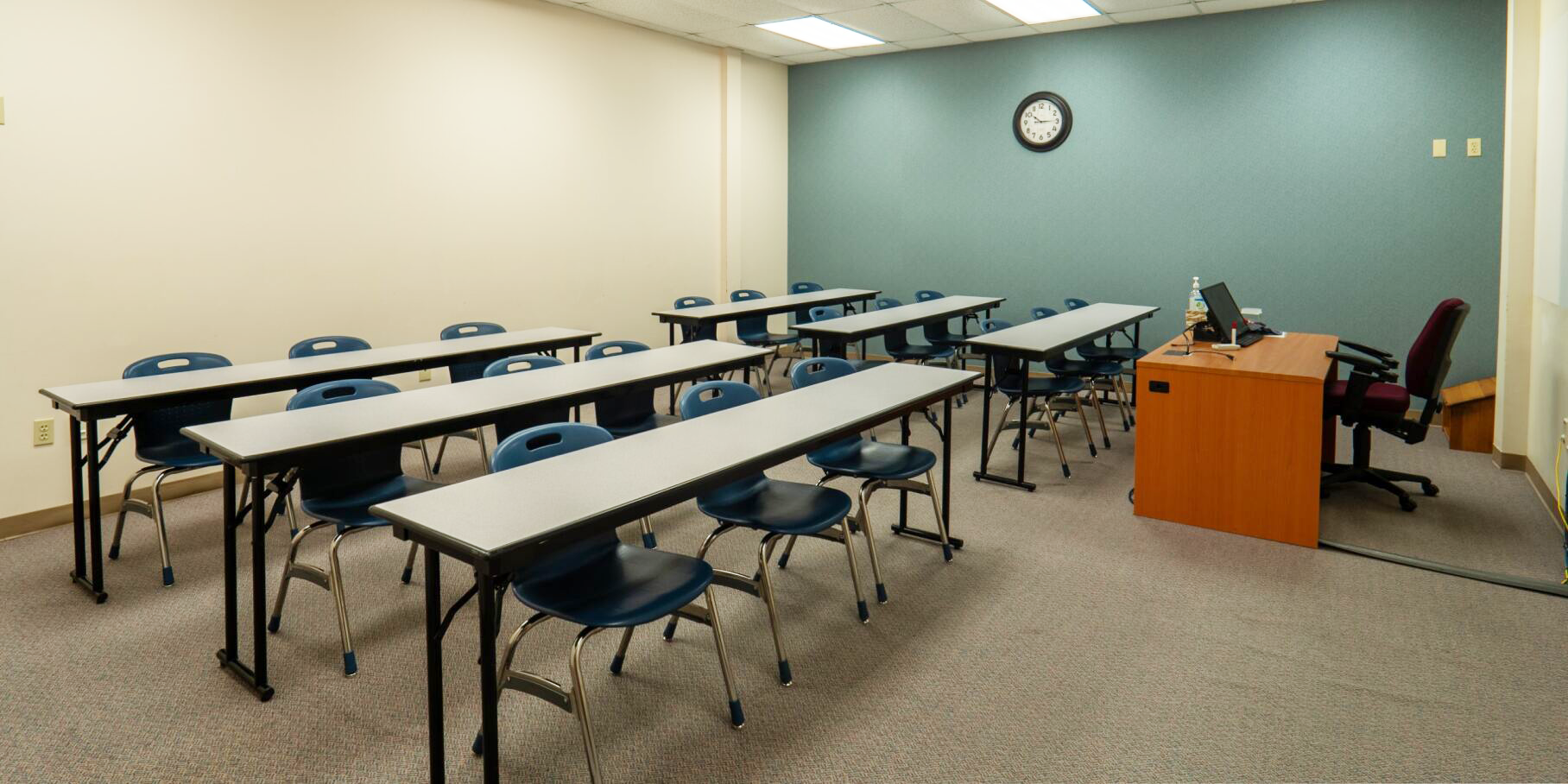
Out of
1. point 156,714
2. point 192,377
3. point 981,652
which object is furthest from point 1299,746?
point 192,377

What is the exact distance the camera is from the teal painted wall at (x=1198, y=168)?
20.6 feet

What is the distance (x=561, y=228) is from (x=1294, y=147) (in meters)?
5.52

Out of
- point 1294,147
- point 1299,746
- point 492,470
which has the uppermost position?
point 1294,147

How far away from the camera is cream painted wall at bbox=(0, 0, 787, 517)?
426 centimetres

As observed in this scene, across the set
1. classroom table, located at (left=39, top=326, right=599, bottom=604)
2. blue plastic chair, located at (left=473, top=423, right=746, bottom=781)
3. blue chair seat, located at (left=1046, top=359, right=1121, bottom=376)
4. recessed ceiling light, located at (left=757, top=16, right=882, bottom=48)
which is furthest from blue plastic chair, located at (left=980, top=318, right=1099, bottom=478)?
recessed ceiling light, located at (left=757, top=16, right=882, bottom=48)

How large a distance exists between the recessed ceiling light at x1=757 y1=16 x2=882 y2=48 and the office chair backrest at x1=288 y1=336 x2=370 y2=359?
4.21 m

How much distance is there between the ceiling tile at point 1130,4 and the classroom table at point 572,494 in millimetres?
4646

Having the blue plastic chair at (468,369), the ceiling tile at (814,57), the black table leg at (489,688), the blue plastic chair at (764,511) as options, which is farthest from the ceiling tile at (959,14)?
the black table leg at (489,688)

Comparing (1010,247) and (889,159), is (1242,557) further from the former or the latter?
(889,159)

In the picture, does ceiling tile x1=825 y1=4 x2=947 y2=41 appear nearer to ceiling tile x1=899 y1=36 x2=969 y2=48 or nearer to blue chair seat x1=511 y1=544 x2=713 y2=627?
ceiling tile x1=899 y1=36 x2=969 y2=48

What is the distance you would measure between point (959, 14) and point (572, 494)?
19.5ft

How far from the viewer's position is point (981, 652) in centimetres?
306

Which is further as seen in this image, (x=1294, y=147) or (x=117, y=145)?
(x=1294, y=147)

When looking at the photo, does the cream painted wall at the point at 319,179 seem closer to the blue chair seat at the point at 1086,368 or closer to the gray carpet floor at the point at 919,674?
the gray carpet floor at the point at 919,674
